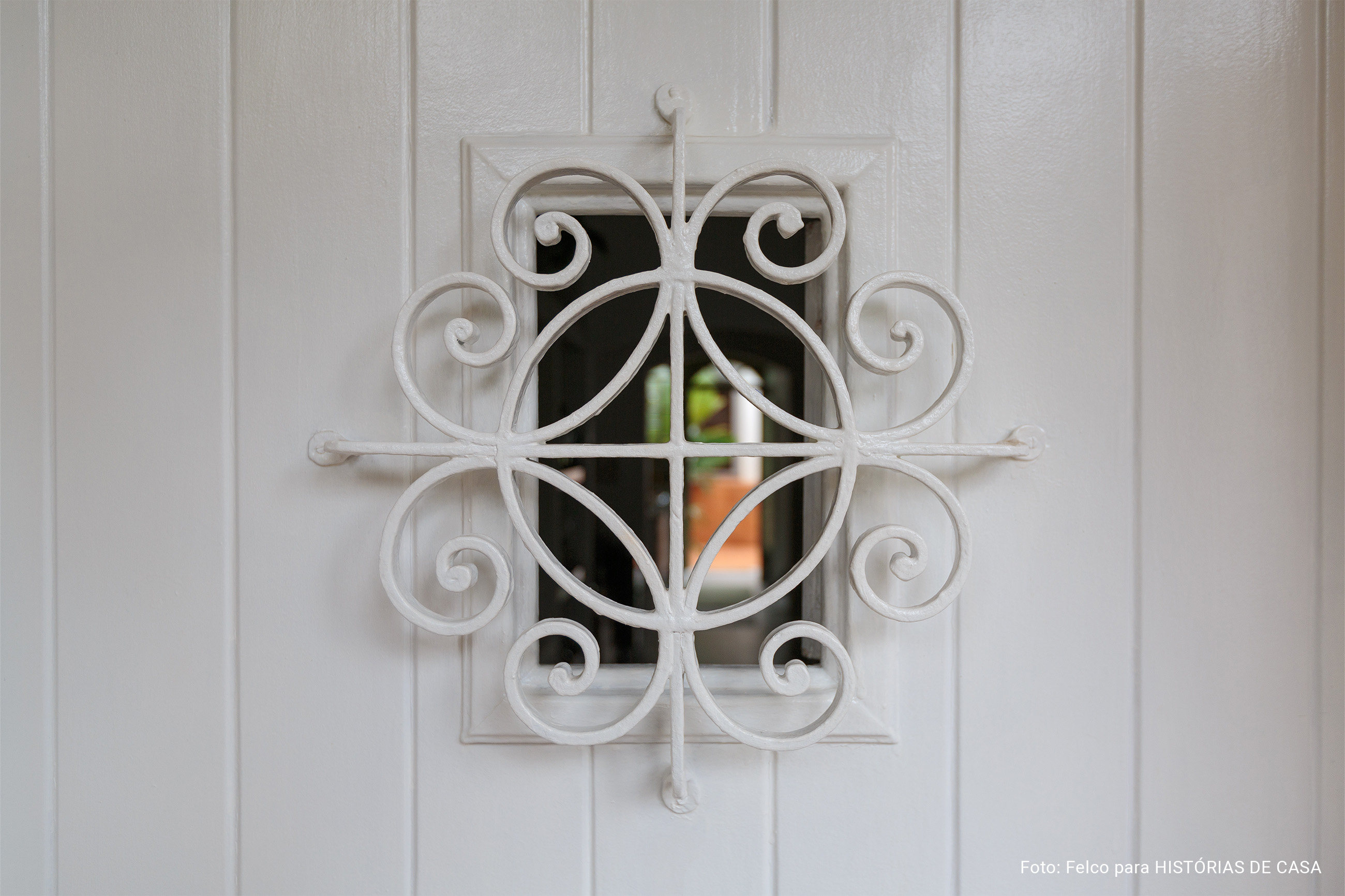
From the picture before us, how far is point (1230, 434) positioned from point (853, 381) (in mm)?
323

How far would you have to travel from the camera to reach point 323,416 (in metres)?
0.60

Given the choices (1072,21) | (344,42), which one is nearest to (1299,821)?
(1072,21)

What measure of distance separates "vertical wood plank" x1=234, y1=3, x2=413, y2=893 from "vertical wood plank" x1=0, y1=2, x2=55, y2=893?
176mm

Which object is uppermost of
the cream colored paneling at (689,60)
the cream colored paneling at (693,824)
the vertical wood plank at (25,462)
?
the cream colored paneling at (689,60)

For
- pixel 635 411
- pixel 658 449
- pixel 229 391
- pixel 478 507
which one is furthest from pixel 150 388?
pixel 635 411

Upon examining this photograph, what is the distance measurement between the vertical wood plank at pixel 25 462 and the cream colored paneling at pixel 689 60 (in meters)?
0.49

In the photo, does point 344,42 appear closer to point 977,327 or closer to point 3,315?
point 3,315

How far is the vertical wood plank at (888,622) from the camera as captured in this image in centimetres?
59

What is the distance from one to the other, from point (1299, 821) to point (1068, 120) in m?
0.63

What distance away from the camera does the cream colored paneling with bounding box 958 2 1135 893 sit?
23.2 inches

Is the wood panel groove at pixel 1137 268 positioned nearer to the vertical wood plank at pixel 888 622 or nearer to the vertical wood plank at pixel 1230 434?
the vertical wood plank at pixel 1230 434

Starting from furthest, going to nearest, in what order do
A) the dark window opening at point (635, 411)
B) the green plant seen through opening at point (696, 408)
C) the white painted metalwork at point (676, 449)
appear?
the green plant seen through opening at point (696, 408), the dark window opening at point (635, 411), the white painted metalwork at point (676, 449)

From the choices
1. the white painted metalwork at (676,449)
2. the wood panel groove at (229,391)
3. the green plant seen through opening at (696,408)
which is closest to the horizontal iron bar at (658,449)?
the white painted metalwork at (676,449)

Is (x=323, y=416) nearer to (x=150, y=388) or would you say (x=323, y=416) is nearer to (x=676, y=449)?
(x=150, y=388)
